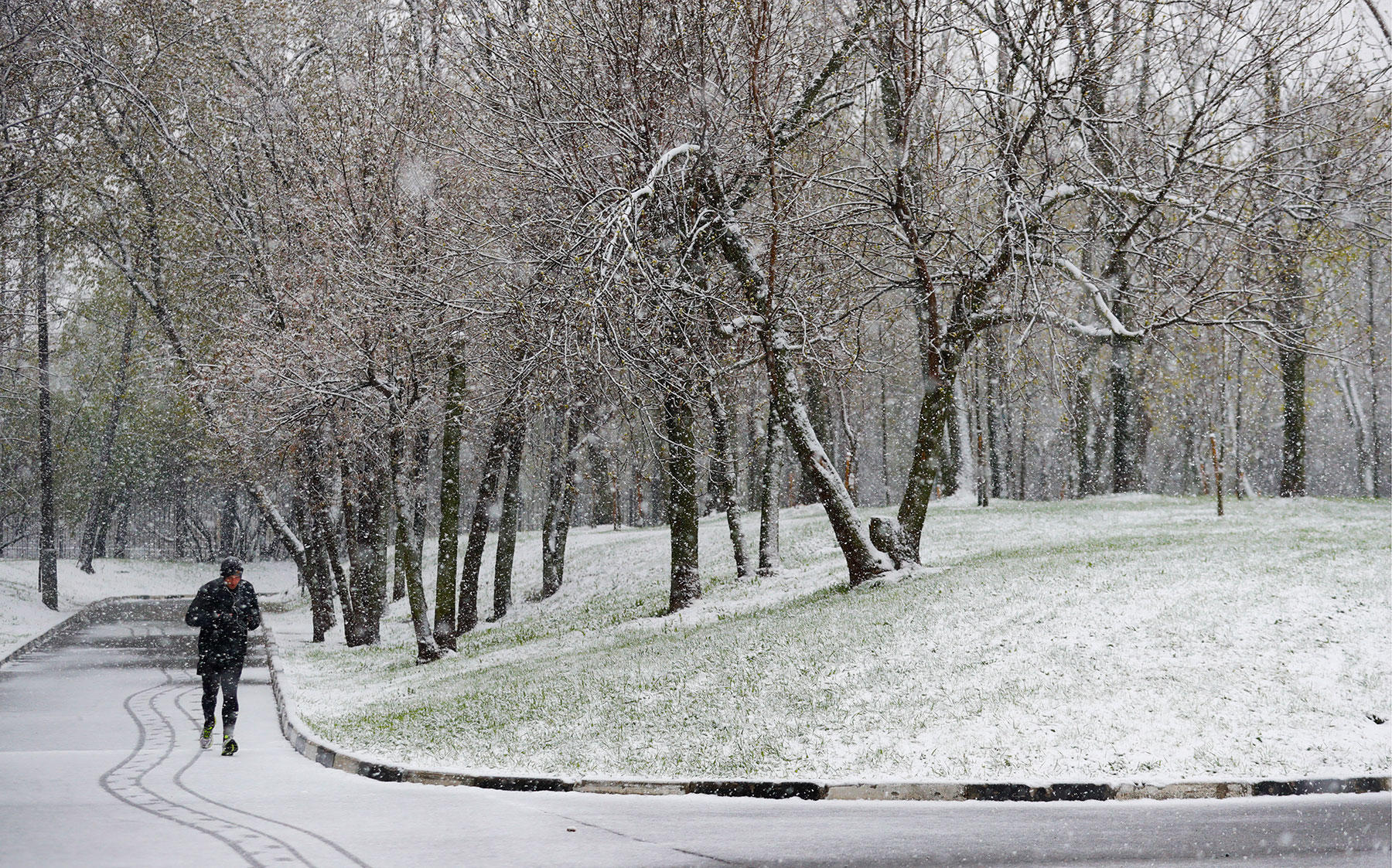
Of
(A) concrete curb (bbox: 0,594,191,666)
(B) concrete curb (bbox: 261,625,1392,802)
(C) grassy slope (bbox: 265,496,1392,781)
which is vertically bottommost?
(A) concrete curb (bbox: 0,594,191,666)

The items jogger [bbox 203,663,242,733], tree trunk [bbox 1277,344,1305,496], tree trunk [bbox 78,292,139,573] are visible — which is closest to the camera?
jogger [bbox 203,663,242,733]

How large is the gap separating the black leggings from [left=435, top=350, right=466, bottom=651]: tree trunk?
7631 millimetres

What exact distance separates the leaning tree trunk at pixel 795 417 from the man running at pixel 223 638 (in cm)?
807

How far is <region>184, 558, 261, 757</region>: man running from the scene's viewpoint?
11.7 meters

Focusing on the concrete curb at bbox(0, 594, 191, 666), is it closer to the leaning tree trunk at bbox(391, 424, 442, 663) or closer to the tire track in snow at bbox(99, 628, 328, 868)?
the leaning tree trunk at bbox(391, 424, 442, 663)

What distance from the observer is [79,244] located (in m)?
33.2

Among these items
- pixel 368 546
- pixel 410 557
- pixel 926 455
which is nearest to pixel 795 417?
pixel 926 455

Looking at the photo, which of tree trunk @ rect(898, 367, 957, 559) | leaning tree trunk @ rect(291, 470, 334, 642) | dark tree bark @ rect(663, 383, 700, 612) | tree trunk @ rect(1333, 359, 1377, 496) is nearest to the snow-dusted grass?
leaning tree trunk @ rect(291, 470, 334, 642)

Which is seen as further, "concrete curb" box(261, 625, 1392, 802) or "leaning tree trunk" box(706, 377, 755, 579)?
"leaning tree trunk" box(706, 377, 755, 579)

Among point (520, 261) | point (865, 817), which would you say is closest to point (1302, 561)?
point (865, 817)

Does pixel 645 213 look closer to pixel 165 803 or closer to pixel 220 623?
pixel 220 623

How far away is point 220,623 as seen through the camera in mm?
11852

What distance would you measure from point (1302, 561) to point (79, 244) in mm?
32033

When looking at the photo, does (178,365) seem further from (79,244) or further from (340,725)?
(340,725)
